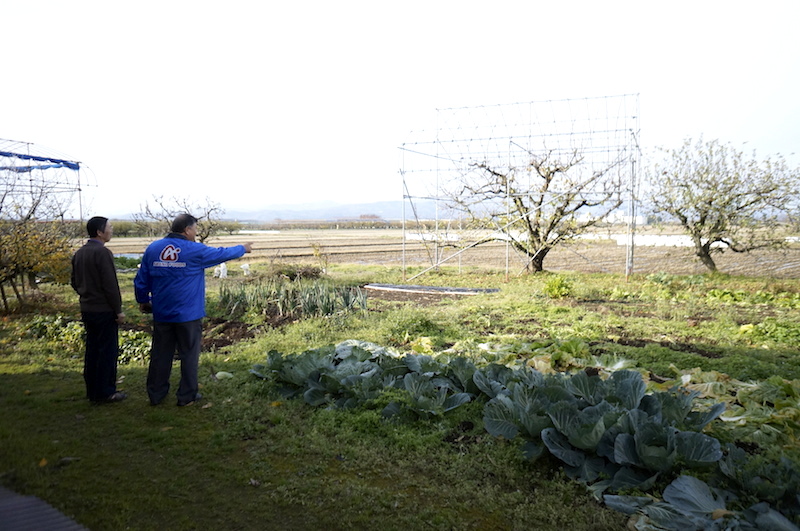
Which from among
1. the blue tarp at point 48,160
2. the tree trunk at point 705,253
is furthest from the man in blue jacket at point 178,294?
the tree trunk at point 705,253

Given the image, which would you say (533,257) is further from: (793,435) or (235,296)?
(793,435)

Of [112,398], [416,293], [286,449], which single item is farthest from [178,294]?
[416,293]

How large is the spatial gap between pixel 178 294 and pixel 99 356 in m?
0.99

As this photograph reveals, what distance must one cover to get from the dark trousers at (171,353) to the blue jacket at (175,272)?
0.10m

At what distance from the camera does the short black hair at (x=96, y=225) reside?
15.8 feet

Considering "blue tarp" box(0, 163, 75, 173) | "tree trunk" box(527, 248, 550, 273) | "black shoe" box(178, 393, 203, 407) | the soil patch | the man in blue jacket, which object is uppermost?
"blue tarp" box(0, 163, 75, 173)

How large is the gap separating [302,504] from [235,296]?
22.3 feet

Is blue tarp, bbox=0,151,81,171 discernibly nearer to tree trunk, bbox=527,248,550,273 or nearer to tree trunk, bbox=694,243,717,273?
tree trunk, bbox=527,248,550,273

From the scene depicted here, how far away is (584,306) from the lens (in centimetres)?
987

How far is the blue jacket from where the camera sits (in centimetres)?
460

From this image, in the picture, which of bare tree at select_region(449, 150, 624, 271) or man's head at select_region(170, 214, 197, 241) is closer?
man's head at select_region(170, 214, 197, 241)

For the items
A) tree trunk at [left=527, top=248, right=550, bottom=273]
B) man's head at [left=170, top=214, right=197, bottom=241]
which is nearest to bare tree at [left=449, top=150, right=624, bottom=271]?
tree trunk at [left=527, top=248, right=550, bottom=273]

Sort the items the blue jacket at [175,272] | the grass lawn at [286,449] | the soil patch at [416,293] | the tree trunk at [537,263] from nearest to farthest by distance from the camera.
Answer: the grass lawn at [286,449]
the blue jacket at [175,272]
the soil patch at [416,293]
the tree trunk at [537,263]

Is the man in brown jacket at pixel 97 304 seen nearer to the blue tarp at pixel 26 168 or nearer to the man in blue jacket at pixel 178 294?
the man in blue jacket at pixel 178 294
